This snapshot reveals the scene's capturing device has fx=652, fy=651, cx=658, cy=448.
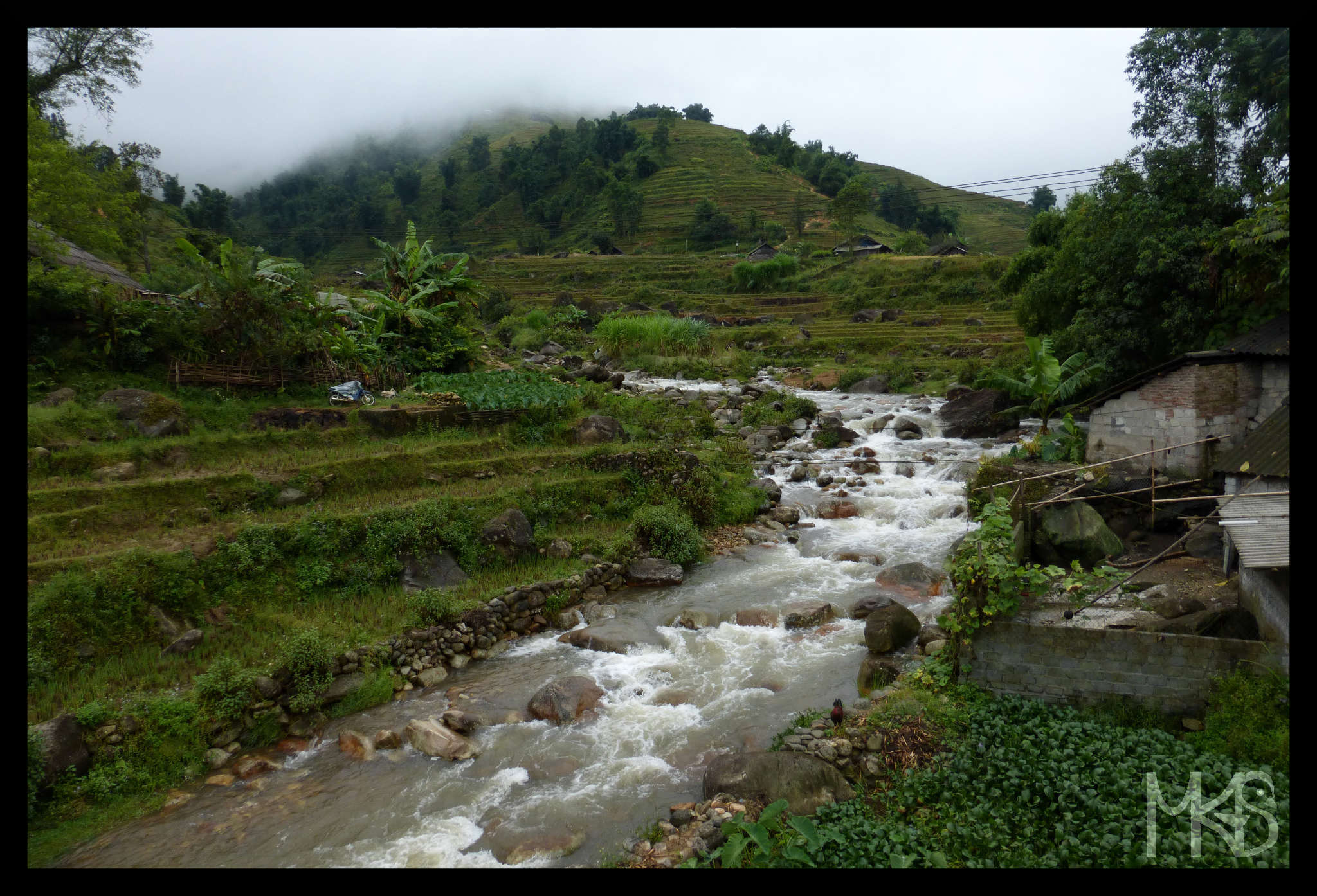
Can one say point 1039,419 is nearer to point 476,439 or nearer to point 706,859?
point 476,439

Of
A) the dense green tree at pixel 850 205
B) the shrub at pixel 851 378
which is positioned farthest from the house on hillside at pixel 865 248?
the shrub at pixel 851 378

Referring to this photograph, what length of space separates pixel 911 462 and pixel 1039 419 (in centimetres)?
585

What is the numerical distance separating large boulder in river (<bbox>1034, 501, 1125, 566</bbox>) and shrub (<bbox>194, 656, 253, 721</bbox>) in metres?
10.5

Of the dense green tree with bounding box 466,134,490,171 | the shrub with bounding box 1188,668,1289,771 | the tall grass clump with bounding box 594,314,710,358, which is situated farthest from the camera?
the dense green tree with bounding box 466,134,490,171

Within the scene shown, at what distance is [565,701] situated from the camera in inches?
303

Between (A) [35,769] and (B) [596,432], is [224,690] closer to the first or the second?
(A) [35,769]

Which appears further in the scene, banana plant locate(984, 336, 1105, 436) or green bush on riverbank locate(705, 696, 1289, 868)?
banana plant locate(984, 336, 1105, 436)

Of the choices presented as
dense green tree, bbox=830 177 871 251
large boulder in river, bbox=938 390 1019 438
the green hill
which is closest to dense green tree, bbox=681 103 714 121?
the green hill

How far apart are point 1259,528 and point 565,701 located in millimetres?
7388

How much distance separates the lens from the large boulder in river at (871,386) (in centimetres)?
2458

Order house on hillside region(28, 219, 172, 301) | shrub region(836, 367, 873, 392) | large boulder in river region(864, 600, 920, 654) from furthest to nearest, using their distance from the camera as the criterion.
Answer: shrub region(836, 367, 873, 392) < house on hillside region(28, 219, 172, 301) < large boulder in river region(864, 600, 920, 654)

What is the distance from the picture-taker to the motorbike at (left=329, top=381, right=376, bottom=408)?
1362 cm

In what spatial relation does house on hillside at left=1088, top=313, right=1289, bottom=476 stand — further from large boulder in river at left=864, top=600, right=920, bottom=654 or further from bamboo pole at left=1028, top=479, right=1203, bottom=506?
large boulder in river at left=864, top=600, right=920, bottom=654

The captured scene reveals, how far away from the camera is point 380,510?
10.2m
